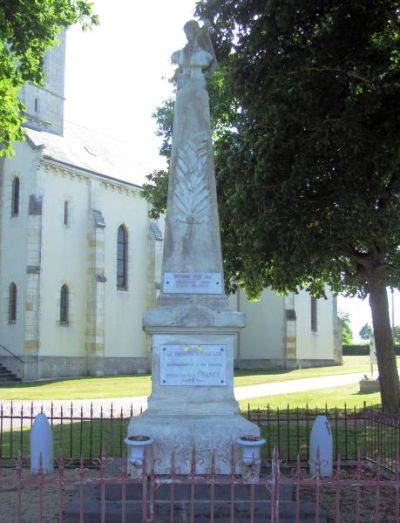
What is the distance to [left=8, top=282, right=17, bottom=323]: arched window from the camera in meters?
30.9

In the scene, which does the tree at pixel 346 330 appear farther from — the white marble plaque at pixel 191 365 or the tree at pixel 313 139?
the white marble plaque at pixel 191 365

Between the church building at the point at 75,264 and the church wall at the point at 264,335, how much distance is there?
2.6 inches

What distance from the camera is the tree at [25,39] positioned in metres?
12.5

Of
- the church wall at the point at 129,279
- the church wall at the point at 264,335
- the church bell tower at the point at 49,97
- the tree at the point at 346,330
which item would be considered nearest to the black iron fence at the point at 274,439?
the church wall at the point at 129,279

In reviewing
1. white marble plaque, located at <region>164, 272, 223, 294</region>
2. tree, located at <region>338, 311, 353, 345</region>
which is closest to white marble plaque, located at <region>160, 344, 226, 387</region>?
white marble plaque, located at <region>164, 272, 223, 294</region>

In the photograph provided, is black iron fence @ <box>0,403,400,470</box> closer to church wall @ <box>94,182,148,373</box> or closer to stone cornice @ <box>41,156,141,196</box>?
stone cornice @ <box>41,156,141,196</box>

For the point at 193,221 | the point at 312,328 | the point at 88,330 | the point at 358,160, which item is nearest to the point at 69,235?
the point at 88,330

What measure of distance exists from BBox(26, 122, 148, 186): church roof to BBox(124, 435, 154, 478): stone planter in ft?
87.7

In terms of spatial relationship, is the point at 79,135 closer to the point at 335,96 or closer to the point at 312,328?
the point at 312,328

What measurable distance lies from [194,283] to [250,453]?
1.89m

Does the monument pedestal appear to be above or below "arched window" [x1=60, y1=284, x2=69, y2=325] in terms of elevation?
below

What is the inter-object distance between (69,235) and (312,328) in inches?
697

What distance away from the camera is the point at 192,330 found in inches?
265

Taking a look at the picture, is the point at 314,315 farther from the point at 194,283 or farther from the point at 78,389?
the point at 194,283
